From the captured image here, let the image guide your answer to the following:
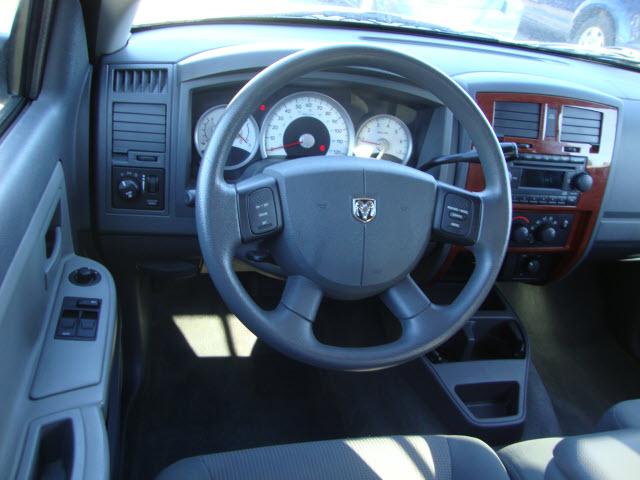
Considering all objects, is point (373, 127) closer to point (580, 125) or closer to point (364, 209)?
point (364, 209)

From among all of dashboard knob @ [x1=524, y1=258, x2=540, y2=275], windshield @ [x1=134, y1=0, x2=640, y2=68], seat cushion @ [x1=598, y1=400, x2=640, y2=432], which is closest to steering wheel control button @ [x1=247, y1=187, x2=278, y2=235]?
windshield @ [x1=134, y1=0, x2=640, y2=68]

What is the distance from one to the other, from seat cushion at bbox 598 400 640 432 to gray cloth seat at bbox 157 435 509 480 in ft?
1.01

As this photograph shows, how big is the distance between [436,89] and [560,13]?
157 centimetres

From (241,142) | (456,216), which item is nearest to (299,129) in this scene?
(241,142)

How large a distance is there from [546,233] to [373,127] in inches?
25.7

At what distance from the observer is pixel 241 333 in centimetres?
227

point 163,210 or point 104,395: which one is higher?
point 163,210

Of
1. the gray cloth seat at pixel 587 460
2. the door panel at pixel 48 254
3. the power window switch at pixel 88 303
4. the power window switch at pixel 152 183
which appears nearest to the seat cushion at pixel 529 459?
the gray cloth seat at pixel 587 460

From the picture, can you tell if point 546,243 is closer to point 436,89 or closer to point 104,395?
point 436,89

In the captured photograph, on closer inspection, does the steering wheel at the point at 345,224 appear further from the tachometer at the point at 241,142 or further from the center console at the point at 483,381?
the center console at the point at 483,381

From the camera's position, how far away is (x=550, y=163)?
1841mm

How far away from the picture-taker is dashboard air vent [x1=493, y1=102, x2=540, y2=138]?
5.88 feet

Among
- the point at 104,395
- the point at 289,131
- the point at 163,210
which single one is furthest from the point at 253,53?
Result: the point at 104,395

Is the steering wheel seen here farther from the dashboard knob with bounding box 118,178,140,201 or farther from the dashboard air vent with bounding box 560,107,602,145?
the dashboard air vent with bounding box 560,107,602,145
